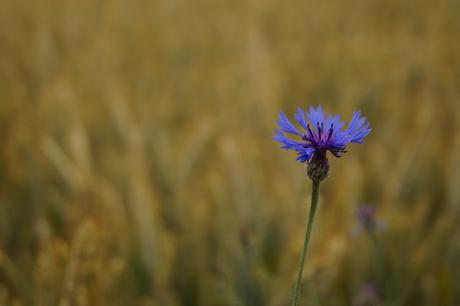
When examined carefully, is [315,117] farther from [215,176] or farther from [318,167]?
[215,176]

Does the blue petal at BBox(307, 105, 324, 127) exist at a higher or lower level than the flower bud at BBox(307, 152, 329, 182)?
higher

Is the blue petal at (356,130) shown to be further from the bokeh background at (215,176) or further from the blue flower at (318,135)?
the bokeh background at (215,176)

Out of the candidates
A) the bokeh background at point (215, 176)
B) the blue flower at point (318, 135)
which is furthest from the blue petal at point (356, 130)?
the bokeh background at point (215, 176)

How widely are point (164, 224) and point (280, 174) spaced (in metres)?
0.27

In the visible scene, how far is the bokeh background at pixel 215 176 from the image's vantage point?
0.81 metres

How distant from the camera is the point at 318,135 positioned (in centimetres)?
44

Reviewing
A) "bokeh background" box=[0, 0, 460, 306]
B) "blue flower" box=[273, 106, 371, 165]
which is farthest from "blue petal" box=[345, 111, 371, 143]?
"bokeh background" box=[0, 0, 460, 306]

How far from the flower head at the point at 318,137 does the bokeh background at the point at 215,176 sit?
11.8 inches

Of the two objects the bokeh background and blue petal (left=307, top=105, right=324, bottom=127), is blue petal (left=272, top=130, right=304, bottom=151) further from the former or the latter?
the bokeh background

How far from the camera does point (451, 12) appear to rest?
2518 millimetres

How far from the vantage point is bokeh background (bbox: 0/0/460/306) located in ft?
2.65

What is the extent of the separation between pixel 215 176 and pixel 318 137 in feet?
1.80

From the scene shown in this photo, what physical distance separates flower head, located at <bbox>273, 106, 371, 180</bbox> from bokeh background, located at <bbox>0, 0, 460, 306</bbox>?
0.30 meters

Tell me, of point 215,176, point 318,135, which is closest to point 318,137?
point 318,135
